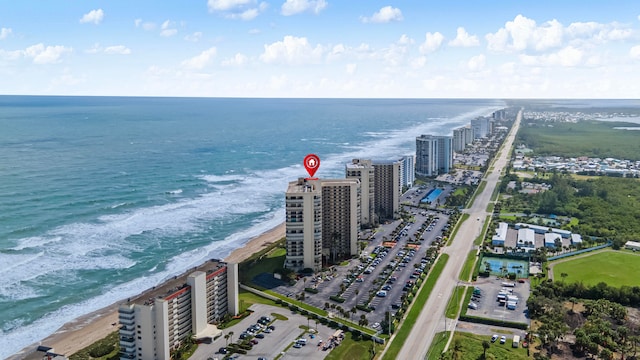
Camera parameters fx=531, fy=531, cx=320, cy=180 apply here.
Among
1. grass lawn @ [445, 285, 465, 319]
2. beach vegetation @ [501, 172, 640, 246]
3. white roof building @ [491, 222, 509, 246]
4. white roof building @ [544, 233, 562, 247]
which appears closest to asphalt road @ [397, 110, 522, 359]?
grass lawn @ [445, 285, 465, 319]

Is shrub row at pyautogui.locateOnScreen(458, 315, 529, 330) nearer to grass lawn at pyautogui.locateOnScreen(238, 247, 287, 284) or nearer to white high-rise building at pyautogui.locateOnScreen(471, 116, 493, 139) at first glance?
grass lawn at pyautogui.locateOnScreen(238, 247, 287, 284)

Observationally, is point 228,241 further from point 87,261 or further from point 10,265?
point 10,265

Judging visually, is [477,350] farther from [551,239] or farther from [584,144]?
[584,144]

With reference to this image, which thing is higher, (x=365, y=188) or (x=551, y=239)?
(x=365, y=188)

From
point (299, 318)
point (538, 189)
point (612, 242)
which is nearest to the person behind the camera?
point (299, 318)

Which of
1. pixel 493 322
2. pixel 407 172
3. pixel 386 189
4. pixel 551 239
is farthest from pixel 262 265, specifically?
pixel 407 172

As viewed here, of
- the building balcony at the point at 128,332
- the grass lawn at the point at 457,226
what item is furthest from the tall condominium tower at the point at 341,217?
the building balcony at the point at 128,332

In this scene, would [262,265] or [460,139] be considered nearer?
[262,265]

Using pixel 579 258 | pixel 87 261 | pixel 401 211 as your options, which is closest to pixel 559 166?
pixel 401 211
